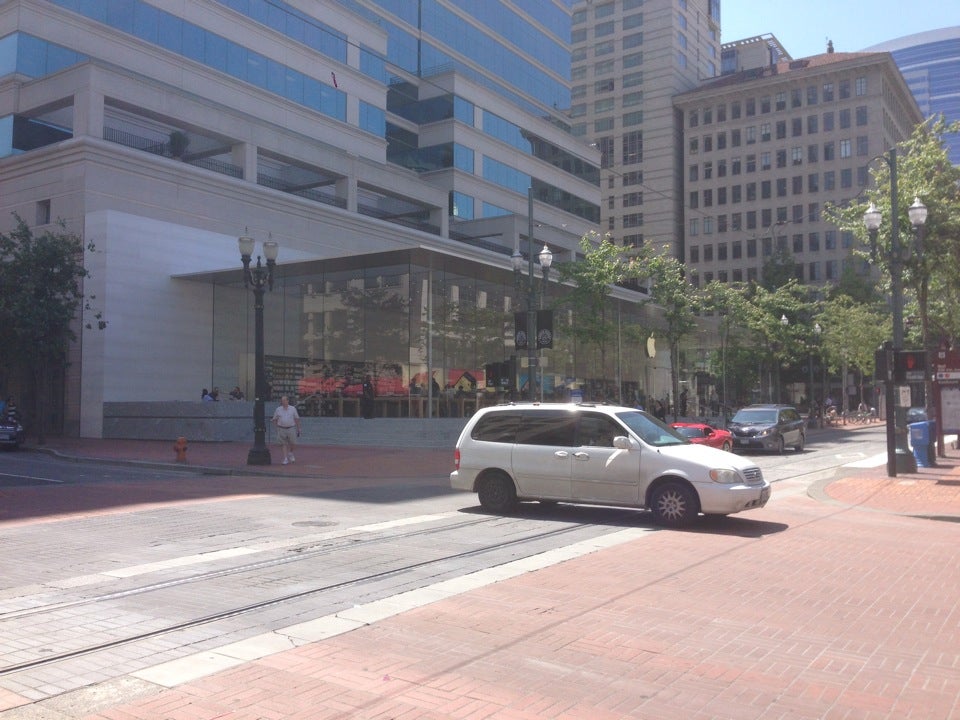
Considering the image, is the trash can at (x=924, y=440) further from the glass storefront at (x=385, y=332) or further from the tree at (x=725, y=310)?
the tree at (x=725, y=310)

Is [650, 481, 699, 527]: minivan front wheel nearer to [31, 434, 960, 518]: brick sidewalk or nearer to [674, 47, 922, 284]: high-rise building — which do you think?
[31, 434, 960, 518]: brick sidewalk

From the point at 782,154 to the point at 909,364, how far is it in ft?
291

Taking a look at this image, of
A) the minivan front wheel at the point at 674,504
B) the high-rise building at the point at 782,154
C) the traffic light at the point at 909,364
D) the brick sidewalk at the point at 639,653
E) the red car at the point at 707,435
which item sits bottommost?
the brick sidewalk at the point at 639,653

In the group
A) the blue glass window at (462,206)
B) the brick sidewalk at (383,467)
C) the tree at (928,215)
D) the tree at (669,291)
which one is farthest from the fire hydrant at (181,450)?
the blue glass window at (462,206)

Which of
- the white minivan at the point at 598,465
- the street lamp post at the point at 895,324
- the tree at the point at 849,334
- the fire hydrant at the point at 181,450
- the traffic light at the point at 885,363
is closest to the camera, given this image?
the white minivan at the point at 598,465

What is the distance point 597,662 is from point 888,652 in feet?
6.95

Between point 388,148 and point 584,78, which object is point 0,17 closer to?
point 388,148

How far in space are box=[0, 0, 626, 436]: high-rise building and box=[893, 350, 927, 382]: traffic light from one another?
18747 mm

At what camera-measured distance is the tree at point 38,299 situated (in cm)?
3041

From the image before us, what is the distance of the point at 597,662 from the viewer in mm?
5840

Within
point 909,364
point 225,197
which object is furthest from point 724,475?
point 225,197

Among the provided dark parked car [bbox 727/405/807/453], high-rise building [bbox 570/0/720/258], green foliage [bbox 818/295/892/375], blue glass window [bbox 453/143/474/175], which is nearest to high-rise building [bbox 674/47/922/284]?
high-rise building [bbox 570/0/720/258]

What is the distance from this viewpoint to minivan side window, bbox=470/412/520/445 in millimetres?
13242

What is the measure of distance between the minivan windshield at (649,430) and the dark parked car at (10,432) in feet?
78.4
